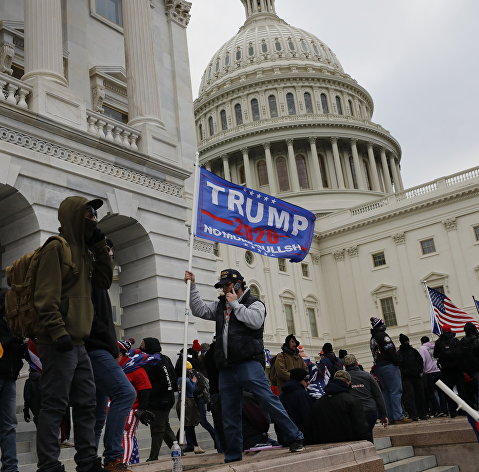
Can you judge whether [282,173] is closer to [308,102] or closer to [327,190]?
[327,190]

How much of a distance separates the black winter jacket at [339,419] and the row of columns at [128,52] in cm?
947

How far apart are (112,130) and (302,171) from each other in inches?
2196

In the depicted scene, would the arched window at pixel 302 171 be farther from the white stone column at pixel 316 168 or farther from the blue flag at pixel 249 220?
the blue flag at pixel 249 220

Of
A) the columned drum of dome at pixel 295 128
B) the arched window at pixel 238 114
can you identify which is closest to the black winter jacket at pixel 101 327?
the columned drum of dome at pixel 295 128

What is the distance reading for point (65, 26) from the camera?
16.9m

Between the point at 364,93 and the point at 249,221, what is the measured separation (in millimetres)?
76311

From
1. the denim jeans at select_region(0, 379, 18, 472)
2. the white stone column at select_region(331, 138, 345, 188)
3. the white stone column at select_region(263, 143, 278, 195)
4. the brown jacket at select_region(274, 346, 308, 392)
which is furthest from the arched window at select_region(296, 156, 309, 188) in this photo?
the denim jeans at select_region(0, 379, 18, 472)

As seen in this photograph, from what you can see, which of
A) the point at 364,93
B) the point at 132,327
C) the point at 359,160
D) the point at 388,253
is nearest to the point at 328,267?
the point at 388,253

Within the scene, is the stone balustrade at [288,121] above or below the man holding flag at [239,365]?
above

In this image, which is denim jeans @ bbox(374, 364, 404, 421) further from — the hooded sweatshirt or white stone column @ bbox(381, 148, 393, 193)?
white stone column @ bbox(381, 148, 393, 193)

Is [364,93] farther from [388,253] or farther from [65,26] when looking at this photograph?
[65,26]

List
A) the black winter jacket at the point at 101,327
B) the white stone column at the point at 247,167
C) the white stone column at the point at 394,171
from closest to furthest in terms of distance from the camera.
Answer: the black winter jacket at the point at 101,327 → the white stone column at the point at 247,167 → the white stone column at the point at 394,171

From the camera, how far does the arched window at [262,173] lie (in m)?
69.2

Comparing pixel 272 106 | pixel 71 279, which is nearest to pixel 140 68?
pixel 71 279
